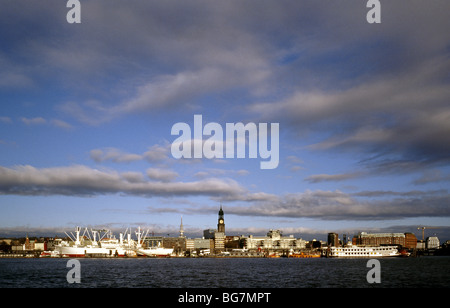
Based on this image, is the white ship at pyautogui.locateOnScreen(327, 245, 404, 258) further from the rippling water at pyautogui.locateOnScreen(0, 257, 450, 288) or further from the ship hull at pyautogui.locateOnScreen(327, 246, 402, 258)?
the rippling water at pyautogui.locateOnScreen(0, 257, 450, 288)

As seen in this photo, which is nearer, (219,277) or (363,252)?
(219,277)

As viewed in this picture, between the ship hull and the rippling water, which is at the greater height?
the rippling water

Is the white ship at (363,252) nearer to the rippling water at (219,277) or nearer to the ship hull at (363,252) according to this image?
the ship hull at (363,252)

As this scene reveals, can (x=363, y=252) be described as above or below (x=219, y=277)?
below

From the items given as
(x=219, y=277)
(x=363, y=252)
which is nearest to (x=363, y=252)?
(x=363, y=252)

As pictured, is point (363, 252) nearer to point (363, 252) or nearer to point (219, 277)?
point (363, 252)

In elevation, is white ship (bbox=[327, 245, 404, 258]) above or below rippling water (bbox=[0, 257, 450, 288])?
below

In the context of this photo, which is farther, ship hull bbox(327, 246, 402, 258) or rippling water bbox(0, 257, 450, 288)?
ship hull bbox(327, 246, 402, 258)

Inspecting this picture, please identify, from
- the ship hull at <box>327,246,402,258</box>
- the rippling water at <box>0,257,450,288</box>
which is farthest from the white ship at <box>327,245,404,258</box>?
the rippling water at <box>0,257,450,288</box>
